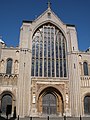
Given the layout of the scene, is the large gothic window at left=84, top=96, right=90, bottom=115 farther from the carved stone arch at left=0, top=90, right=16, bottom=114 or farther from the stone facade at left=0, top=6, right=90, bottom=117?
the carved stone arch at left=0, top=90, right=16, bottom=114

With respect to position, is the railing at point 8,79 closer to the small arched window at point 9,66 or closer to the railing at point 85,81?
the small arched window at point 9,66

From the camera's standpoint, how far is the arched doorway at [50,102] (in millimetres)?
27641

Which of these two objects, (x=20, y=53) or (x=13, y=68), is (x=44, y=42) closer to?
(x=20, y=53)

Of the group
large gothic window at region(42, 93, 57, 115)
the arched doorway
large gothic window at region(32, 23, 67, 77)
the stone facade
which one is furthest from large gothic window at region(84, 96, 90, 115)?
large gothic window at region(32, 23, 67, 77)

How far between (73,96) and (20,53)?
10.9 m

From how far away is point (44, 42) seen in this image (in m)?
31.4

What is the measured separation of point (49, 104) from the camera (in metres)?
28.0

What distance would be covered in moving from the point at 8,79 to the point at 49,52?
27.5 ft

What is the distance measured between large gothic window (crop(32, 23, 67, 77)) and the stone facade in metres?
0.19

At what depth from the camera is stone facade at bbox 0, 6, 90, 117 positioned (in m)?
26.8

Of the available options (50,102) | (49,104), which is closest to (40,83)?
(50,102)

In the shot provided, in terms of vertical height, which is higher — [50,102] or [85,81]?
[85,81]

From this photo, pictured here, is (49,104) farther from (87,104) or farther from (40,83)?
(87,104)

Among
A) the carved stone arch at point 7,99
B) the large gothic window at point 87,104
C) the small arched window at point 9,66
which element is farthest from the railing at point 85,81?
the small arched window at point 9,66
